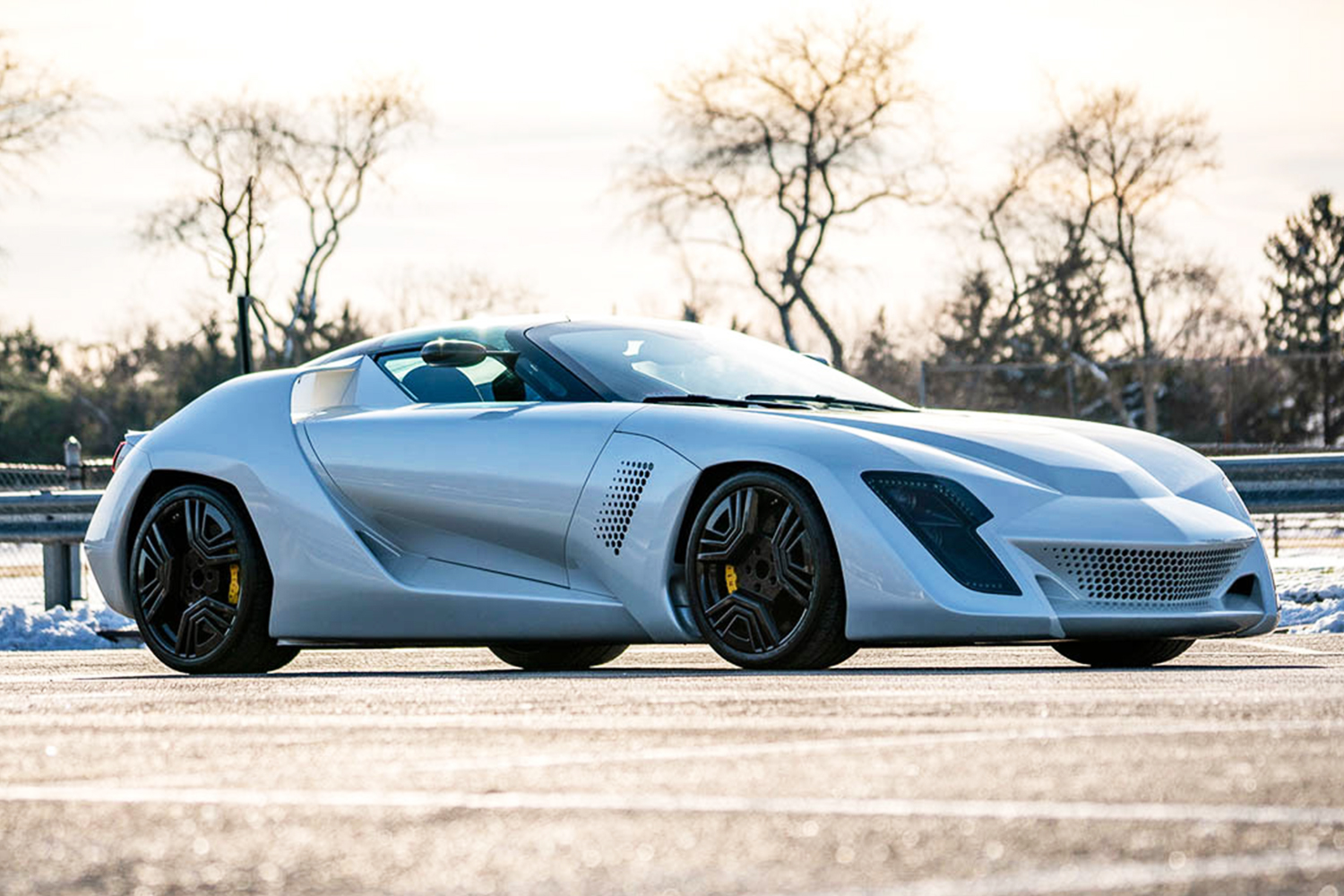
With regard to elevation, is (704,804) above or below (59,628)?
above

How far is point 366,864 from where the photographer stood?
3.02 meters

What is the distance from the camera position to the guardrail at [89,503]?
11.5m

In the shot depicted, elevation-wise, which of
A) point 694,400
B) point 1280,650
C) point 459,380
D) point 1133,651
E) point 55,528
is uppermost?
point 459,380

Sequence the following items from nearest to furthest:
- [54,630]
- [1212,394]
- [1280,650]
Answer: [1280,650] → [54,630] → [1212,394]

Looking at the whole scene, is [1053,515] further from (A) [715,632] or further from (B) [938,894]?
(B) [938,894]

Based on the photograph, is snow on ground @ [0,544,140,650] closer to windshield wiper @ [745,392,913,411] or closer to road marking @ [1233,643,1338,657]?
windshield wiper @ [745,392,913,411]

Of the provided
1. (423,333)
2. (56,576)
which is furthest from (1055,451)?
(56,576)

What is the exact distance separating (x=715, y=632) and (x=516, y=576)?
0.81m

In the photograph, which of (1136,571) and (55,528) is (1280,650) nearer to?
(1136,571)

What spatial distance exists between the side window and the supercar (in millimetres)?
12

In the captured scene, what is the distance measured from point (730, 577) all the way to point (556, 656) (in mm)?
2208

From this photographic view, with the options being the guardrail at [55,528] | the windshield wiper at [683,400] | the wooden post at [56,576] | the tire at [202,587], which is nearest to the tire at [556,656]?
the tire at [202,587]

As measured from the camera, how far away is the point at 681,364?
24.8ft

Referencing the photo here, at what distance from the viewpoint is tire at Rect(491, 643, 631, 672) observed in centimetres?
845
